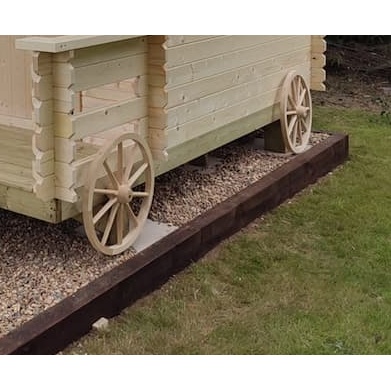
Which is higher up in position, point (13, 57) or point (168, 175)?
point (13, 57)

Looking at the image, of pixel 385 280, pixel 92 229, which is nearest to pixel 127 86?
pixel 92 229

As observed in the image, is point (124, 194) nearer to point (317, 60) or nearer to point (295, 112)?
point (295, 112)

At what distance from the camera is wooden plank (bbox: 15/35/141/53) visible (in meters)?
3.17

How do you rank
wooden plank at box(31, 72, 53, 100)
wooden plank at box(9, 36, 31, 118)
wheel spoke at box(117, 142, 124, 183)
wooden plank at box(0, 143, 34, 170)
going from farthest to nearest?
1. wooden plank at box(9, 36, 31, 118)
2. wooden plank at box(0, 143, 34, 170)
3. wheel spoke at box(117, 142, 124, 183)
4. wooden plank at box(31, 72, 53, 100)

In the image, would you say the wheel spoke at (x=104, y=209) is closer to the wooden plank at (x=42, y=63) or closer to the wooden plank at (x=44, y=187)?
the wooden plank at (x=44, y=187)

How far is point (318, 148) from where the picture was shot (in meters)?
5.78

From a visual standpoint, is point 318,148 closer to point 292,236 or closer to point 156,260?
point 292,236

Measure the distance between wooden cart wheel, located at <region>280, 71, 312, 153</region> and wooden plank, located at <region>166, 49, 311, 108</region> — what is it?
10 centimetres

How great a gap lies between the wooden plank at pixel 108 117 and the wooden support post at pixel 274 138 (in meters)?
1.92

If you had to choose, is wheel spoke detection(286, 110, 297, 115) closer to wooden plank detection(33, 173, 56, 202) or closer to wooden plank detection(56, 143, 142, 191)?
wooden plank detection(56, 143, 142, 191)

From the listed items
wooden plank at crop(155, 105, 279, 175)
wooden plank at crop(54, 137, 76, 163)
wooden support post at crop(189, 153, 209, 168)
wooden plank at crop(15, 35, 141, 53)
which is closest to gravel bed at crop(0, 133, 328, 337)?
wooden support post at crop(189, 153, 209, 168)

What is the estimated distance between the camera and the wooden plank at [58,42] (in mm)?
3172

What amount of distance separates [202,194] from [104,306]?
1.43 m

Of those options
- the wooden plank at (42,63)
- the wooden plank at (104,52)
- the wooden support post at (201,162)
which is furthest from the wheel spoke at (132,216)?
the wooden support post at (201,162)
